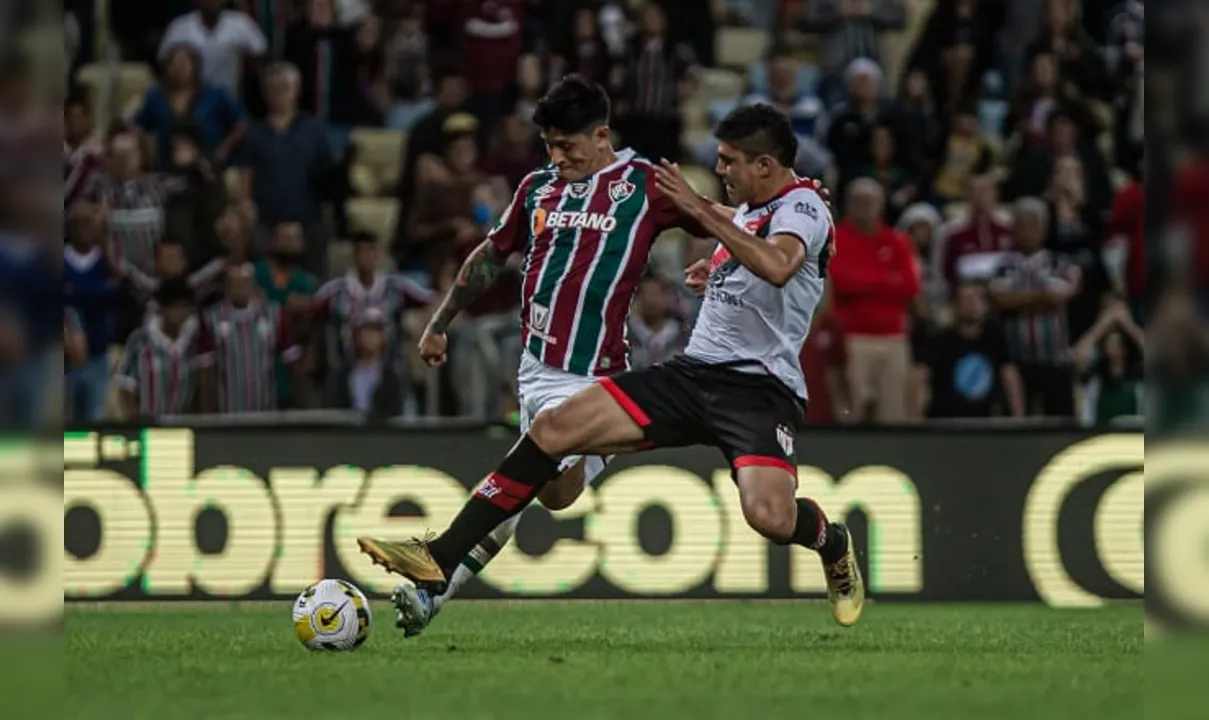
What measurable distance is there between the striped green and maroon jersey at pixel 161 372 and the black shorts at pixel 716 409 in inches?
251

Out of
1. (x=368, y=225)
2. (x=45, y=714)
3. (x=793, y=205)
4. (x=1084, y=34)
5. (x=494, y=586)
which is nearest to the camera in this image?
(x=45, y=714)

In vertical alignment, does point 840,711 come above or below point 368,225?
below

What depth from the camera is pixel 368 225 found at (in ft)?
58.3

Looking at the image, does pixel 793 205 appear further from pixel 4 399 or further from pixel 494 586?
pixel 4 399

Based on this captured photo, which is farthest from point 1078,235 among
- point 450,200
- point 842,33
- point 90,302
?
point 90,302

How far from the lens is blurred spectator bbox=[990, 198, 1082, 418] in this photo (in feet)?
51.3

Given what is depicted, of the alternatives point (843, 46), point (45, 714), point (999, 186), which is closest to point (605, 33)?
point (843, 46)

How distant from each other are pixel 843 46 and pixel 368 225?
430 centimetres

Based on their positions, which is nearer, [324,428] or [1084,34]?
[324,428]

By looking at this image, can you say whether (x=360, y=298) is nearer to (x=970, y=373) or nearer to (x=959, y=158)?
(x=970, y=373)

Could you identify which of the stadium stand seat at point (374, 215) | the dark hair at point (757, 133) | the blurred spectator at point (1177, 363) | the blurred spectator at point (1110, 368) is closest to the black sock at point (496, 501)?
the dark hair at point (757, 133)

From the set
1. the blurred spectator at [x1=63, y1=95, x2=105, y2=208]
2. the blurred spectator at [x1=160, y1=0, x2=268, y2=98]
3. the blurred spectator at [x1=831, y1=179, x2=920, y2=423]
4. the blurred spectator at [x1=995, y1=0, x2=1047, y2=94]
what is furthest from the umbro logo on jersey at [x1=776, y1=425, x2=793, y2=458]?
the blurred spectator at [x1=995, y1=0, x2=1047, y2=94]

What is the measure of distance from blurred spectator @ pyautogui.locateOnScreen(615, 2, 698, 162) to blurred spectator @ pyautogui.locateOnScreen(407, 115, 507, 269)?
1724 mm

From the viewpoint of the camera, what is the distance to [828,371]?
15367 millimetres
